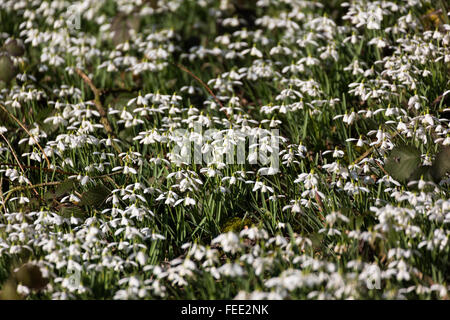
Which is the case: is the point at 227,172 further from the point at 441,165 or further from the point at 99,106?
the point at 99,106

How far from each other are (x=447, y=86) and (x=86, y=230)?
8.30 ft

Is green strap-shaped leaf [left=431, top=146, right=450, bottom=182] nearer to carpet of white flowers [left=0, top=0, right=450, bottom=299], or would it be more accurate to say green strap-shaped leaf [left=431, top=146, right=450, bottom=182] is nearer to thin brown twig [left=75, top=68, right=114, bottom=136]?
carpet of white flowers [left=0, top=0, right=450, bottom=299]

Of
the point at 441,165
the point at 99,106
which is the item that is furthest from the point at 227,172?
the point at 99,106

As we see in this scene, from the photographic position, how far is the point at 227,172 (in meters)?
3.10

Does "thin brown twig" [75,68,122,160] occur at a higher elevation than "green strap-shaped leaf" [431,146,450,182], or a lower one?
higher

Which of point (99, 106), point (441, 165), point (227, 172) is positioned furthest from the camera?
point (99, 106)

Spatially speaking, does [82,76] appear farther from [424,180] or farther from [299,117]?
[424,180]

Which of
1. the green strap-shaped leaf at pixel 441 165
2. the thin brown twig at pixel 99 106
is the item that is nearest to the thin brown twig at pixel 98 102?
the thin brown twig at pixel 99 106

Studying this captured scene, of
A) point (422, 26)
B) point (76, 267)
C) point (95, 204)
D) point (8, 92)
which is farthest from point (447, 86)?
point (8, 92)

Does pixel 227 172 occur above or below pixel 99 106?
below

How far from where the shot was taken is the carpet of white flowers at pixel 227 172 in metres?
2.36

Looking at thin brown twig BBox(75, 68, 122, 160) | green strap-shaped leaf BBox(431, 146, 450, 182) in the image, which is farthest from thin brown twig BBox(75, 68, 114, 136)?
green strap-shaped leaf BBox(431, 146, 450, 182)

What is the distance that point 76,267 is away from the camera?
2.33 metres

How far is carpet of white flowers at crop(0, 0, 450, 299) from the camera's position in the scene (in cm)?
236
